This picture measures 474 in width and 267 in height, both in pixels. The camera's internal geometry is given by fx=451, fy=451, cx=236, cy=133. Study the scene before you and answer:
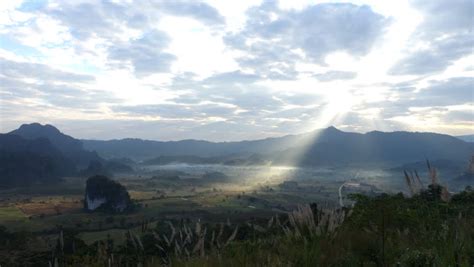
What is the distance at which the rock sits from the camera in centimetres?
18638

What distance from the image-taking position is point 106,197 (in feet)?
623

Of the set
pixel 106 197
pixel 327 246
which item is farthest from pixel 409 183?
pixel 106 197

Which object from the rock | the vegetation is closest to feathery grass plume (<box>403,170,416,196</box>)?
the vegetation

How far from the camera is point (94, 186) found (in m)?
197

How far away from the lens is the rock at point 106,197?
186 metres

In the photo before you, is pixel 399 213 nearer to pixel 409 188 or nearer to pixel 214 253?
pixel 409 188

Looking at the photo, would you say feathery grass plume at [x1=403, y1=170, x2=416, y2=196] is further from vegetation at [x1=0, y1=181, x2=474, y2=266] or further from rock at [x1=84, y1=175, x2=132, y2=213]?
rock at [x1=84, y1=175, x2=132, y2=213]

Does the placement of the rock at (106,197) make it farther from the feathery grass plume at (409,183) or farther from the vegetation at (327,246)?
the feathery grass plume at (409,183)

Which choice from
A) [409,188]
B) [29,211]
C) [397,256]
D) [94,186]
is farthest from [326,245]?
[94,186]

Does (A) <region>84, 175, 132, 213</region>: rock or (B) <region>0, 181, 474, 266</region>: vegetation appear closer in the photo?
(B) <region>0, 181, 474, 266</region>: vegetation

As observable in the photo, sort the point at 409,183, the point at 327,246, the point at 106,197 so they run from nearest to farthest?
the point at 327,246 < the point at 409,183 < the point at 106,197

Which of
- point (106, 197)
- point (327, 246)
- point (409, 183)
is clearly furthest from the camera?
point (106, 197)

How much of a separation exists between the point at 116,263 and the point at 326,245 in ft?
10.5

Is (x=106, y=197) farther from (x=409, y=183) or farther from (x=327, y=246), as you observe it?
(x=327, y=246)
